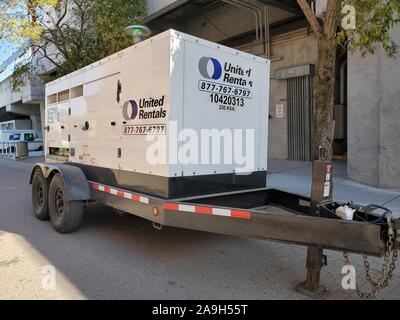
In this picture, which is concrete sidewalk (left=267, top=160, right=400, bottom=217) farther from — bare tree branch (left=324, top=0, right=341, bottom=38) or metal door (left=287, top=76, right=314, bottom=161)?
bare tree branch (left=324, top=0, right=341, bottom=38)

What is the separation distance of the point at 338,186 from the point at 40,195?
263 inches

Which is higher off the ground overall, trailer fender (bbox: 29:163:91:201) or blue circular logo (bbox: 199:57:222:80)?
blue circular logo (bbox: 199:57:222:80)

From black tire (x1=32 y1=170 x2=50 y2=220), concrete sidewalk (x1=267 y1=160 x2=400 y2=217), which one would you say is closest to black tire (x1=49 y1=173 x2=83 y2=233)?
black tire (x1=32 y1=170 x2=50 y2=220)

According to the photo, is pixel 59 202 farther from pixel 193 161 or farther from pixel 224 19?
pixel 224 19

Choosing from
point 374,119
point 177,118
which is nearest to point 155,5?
point 374,119

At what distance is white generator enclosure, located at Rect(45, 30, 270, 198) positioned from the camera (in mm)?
4316

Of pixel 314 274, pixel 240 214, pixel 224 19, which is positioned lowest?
pixel 314 274

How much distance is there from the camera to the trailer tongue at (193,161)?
3535 millimetres

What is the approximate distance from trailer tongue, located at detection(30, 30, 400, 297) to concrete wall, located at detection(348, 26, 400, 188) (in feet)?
14.7

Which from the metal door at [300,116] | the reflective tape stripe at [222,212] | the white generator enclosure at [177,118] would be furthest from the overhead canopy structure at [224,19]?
the reflective tape stripe at [222,212]

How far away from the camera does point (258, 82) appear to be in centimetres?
529

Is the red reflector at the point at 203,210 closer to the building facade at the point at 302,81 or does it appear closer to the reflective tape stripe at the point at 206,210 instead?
the reflective tape stripe at the point at 206,210

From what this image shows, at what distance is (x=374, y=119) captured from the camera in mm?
8898

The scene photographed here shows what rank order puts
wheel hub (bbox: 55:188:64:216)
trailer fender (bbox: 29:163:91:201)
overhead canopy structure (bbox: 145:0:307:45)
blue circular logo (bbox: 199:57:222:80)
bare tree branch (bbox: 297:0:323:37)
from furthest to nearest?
overhead canopy structure (bbox: 145:0:307:45)
wheel hub (bbox: 55:188:64:216)
trailer fender (bbox: 29:163:91:201)
bare tree branch (bbox: 297:0:323:37)
blue circular logo (bbox: 199:57:222:80)
